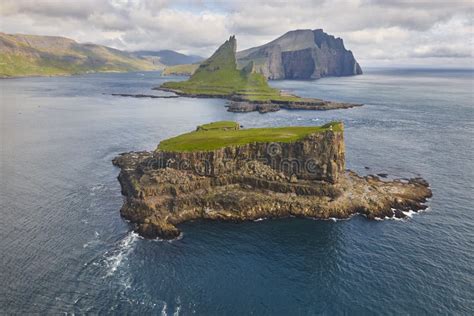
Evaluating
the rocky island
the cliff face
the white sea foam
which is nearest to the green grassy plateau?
the rocky island

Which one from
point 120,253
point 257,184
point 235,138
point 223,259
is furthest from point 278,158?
point 120,253

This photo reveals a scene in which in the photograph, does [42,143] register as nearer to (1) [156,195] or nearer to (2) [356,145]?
(1) [156,195]

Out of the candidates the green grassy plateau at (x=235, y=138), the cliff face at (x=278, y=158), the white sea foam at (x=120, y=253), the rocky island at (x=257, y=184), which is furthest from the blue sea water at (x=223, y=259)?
the green grassy plateau at (x=235, y=138)

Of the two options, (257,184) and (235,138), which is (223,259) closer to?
(257,184)

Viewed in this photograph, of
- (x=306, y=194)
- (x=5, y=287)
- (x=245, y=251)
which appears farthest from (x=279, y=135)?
(x=5, y=287)

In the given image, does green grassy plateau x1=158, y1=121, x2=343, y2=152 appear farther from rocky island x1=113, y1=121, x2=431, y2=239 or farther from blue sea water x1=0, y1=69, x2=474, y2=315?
blue sea water x1=0, y1=69, x2=474, y2=315

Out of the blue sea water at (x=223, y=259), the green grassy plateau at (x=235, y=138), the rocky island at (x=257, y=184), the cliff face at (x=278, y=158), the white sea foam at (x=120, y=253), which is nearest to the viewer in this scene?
the blue sea water at (x=223, y=259)

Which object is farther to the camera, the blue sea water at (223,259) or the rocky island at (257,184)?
the rocky island at (257,184)

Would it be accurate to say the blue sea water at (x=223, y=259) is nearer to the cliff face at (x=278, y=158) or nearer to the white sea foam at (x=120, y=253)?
the white sea foam at (x=120, y=253)
